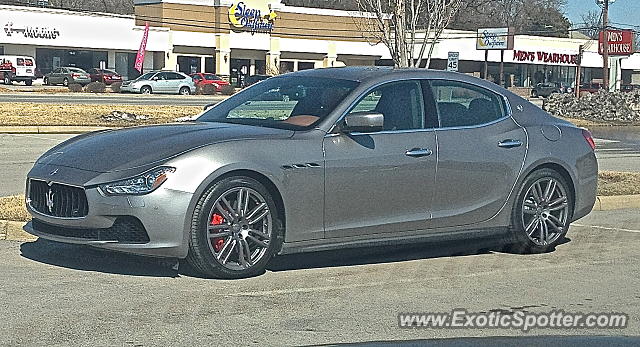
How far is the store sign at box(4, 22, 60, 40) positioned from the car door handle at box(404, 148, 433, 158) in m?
60.3

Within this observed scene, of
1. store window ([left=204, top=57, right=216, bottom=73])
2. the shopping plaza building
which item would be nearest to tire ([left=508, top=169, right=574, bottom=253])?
the shopping plaza building

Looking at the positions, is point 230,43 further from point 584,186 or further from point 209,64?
point 584,186

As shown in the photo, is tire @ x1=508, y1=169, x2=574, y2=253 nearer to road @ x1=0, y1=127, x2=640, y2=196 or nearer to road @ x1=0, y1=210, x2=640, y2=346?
road @ x1=0, y1=210, x2=640, y2=346

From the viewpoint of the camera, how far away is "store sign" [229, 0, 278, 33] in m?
74.9

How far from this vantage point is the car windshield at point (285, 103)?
7625 mm

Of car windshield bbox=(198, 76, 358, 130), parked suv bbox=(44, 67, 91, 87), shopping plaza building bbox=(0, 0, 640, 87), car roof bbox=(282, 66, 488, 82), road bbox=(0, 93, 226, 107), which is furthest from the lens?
shopping plaza building bbox=(0, 0, 640, 87)

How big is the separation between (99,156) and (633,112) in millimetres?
34457

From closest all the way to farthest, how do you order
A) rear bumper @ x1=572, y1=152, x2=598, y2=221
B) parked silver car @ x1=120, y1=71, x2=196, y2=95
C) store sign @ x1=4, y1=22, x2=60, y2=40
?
rear bumper @ x1=572, y1=152, x2=598, y2=221, parked silver car @ x1=120, y1=71, x2=196, y2=95, store sign @ x1=4, y1=22, x2=60, y2=40

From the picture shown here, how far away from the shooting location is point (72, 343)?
212 inches

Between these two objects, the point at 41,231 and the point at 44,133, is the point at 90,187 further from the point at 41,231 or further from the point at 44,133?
the point at 44,133

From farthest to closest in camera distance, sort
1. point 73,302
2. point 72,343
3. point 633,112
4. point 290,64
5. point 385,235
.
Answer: point 290,64 → point 633,112 → point 385,235 → point 73,302 → point 72,343

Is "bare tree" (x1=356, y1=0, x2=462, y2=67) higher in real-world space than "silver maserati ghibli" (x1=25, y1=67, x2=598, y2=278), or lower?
higher

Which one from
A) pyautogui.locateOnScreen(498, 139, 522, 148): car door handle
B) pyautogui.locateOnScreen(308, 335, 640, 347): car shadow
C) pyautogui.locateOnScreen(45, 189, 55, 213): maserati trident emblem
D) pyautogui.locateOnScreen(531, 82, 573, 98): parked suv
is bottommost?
pyautogui.locateOnScreen(531, 82, 573, 98): parked suv

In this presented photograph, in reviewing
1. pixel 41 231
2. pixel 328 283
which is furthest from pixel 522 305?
pixel 41 231
